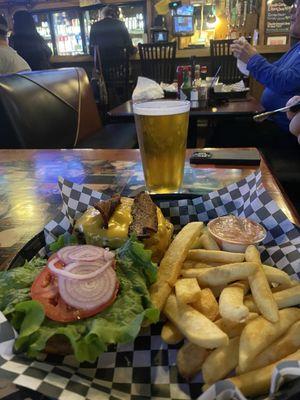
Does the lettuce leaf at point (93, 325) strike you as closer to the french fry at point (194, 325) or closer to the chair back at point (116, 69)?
the french fry at point (194, 325)

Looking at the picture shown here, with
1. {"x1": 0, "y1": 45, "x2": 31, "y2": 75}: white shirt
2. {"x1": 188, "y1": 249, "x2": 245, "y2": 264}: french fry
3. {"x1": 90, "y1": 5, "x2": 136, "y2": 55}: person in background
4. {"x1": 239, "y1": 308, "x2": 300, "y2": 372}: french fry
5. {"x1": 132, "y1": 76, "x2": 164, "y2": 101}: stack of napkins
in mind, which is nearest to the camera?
{"x1": 239, "y1": 308, "x2": 300, "y2": 372}: french fry

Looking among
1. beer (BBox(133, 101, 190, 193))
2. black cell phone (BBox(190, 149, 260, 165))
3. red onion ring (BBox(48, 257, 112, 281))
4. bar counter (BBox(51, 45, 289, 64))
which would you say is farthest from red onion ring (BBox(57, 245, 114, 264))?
bar counter (BBox(51, 45, 289, 64))

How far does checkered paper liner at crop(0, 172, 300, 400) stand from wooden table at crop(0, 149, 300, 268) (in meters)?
0.13

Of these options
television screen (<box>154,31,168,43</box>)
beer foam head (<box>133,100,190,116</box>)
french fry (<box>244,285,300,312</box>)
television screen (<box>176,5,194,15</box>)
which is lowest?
french fry (<box>244,285,300,312</box>)

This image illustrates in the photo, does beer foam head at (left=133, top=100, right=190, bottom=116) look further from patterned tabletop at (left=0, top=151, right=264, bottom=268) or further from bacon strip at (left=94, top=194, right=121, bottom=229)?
bacon strip at (left=94, top=194, right=121, bottom=229)

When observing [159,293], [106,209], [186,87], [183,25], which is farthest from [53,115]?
[183,25]

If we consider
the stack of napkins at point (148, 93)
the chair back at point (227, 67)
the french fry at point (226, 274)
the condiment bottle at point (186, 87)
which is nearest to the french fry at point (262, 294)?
the french fry at point (226, 274)

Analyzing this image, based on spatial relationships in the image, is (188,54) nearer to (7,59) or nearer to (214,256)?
(7,59)

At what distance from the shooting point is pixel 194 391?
647 millimetres

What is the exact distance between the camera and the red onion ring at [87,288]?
72 centimetres

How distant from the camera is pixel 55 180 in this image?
157 cm

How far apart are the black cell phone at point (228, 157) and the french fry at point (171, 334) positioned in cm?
101

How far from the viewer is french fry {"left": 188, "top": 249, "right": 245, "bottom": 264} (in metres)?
0.89

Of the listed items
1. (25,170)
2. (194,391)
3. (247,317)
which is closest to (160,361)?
(194,391)
